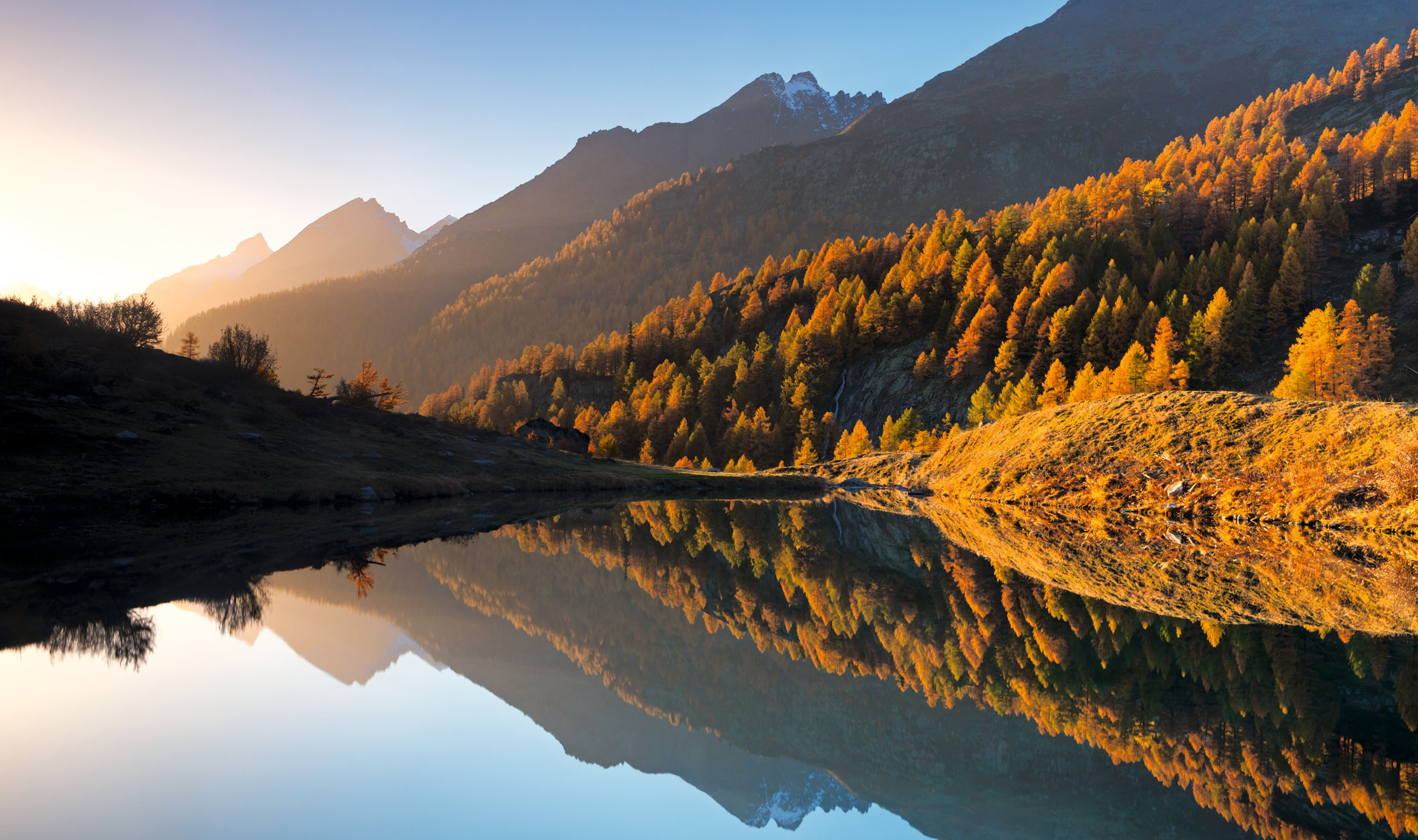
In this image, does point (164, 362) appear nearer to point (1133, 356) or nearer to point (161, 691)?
point (161, 691)

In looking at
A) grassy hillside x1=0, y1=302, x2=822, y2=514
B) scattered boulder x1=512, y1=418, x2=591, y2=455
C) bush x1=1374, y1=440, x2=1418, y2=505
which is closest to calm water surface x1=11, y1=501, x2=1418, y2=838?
grassy hillside x1=0, y1=302, x2=822, y2=514

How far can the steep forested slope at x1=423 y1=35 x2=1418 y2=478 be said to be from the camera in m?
99.9

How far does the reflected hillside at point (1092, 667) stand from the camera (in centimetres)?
715

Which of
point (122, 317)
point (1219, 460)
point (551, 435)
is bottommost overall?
point (1219, 460)

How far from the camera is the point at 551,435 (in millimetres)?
96438

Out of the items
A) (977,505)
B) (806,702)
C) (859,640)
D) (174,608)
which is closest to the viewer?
(806,702)

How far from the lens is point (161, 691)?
9.61 meters

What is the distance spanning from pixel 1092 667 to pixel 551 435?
9028cm

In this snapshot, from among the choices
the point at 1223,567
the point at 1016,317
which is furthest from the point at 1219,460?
the point at 1016,317

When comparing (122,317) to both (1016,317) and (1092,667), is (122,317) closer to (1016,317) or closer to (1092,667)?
(1092,667)

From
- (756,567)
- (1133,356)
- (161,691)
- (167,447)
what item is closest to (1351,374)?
(1133,356)

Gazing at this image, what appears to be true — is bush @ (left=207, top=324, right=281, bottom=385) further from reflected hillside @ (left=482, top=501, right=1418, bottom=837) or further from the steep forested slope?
the steep forested slope

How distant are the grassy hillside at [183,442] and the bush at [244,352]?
7228mm

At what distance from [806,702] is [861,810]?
273 centimetres
